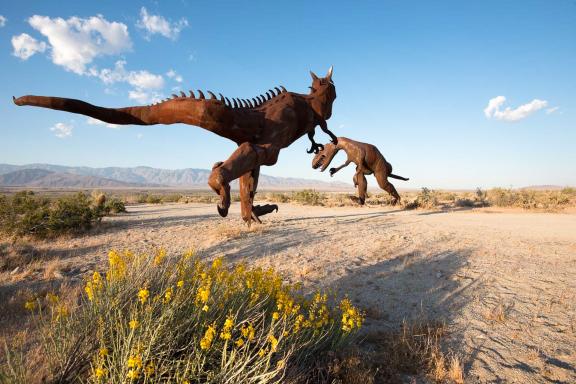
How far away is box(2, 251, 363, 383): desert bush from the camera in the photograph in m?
2.06

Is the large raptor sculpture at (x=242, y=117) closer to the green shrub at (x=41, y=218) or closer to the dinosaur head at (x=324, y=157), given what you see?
the dinosaur head at (x=324, y=157)

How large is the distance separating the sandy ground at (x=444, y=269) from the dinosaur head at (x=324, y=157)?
2.49 metres

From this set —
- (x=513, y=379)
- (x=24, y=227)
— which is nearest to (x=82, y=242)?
(x=24, y=227)

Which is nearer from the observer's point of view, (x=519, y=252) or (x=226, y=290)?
(x=226, y=290)

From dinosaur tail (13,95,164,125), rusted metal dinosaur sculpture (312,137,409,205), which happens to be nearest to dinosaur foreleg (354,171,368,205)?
rusted metal dinosaur sculpture (312,137,409,205)

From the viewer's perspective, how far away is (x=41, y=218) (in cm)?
987

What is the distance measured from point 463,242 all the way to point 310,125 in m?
5.34

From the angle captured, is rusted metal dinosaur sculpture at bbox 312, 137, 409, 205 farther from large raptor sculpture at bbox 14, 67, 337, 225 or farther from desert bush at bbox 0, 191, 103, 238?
desert bush at bbox 0, 191, 103, 238

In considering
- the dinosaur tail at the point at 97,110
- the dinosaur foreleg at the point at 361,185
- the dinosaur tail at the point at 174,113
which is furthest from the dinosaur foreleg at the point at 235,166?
the dinosaur foreleg at the point at 361,185

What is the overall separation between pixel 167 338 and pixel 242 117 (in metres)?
3.23

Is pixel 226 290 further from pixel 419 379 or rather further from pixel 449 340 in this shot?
pixel 449 340

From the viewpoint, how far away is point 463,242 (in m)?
8.27

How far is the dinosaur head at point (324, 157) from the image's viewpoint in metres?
12.6

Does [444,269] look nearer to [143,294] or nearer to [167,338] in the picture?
[167,338]
